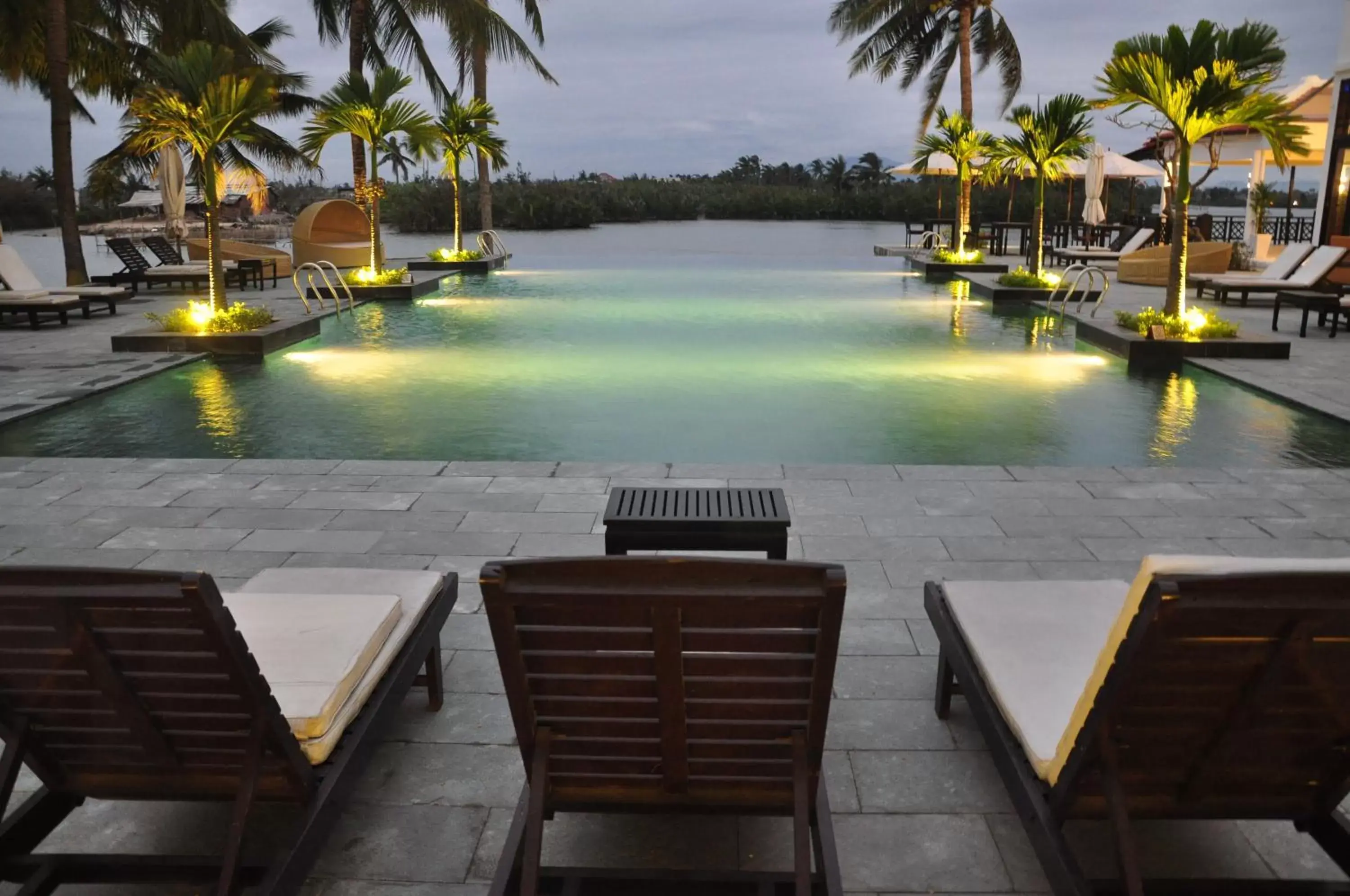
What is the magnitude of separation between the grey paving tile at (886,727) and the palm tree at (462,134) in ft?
54.4

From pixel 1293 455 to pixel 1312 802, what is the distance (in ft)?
15.8

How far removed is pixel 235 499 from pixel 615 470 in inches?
76.1

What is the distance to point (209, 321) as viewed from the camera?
399 inches

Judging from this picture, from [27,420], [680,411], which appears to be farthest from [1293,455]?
[27,420]

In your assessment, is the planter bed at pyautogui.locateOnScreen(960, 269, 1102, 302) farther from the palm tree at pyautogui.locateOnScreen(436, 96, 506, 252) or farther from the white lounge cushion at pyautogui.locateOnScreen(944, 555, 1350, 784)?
the white lounge cushion at pyautogui.locateOnScreen(944, 555, 1350, 784)

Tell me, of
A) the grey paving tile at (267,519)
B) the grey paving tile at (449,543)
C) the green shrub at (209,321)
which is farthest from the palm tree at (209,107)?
the grey paving tile at (449,543)

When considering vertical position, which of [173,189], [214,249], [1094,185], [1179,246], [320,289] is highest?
[1094,185]

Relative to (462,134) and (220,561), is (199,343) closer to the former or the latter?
(220,561)

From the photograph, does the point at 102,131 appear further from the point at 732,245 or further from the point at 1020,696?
the point at 1020,696

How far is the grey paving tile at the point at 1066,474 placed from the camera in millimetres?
5453

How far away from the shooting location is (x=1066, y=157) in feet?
50.2

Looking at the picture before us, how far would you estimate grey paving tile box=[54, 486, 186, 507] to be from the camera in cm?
497

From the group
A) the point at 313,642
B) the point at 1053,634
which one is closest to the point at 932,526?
the point at 1053,634

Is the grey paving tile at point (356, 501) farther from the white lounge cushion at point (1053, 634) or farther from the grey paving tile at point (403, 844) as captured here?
the white lounge cushion at point (1053, 634)
